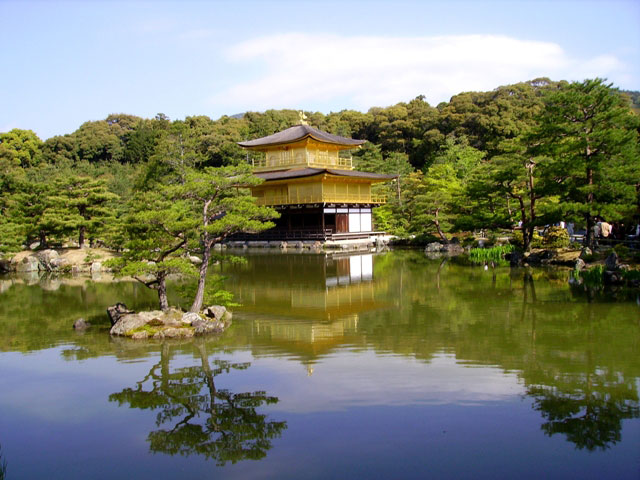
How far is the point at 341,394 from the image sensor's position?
590cm

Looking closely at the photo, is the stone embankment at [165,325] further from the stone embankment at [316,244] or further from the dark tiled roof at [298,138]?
the dark tiled roof at [298,138]

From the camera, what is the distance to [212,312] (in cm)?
957

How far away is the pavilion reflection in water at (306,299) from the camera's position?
28.2 ft

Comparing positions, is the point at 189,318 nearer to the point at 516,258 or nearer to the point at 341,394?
the point at 341,394

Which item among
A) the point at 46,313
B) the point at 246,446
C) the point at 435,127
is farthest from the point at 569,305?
the point at 435,127

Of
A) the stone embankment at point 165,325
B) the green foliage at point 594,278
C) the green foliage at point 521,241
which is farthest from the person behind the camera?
the green foliage at point 521,241

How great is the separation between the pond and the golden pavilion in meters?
18.1

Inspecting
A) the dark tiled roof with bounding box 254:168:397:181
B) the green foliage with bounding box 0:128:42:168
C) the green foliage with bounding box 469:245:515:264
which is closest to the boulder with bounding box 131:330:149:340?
the green foliage with bounding box 469:245:515:264

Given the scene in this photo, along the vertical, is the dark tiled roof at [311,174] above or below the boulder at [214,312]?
above

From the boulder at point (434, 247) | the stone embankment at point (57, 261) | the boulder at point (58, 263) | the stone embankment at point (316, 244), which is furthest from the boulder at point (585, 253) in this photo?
the boulder at point (58, 263)

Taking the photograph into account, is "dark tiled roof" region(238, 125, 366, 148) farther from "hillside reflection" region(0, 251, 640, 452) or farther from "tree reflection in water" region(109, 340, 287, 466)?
"tree reflection in water" region(109, 340, 287, 466)

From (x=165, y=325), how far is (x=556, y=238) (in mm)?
14575

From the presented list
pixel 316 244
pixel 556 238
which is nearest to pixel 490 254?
pixel 556 238

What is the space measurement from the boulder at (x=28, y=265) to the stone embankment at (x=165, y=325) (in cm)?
1356
